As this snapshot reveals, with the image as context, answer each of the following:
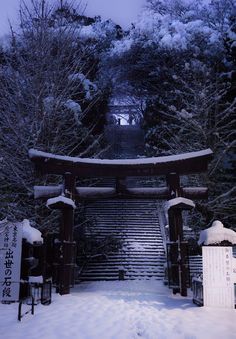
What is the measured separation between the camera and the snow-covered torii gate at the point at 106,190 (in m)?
11.7

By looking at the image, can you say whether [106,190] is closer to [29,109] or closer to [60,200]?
[60,200]

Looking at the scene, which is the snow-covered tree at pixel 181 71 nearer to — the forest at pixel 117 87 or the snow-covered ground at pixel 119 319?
the forest at pixel 117 87

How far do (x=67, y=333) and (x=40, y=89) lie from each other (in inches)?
383

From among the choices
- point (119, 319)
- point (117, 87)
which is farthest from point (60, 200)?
point (117, 87)

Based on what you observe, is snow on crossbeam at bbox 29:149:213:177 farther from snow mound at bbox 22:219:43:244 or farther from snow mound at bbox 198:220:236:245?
snow mound at bbox 198:220:236:245

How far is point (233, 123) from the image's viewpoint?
18812mm

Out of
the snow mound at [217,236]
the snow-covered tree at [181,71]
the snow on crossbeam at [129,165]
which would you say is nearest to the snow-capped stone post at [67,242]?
the snow on crossbeam at [129,165]

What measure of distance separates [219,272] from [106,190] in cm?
499

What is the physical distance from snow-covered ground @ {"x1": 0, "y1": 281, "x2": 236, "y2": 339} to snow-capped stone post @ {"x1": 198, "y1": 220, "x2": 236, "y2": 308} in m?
0.42

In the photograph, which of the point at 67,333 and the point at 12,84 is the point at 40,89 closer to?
the point at 12,84

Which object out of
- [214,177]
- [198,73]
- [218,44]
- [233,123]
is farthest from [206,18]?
→ [214,177]

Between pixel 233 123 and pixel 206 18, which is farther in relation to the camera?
pixel 206 18

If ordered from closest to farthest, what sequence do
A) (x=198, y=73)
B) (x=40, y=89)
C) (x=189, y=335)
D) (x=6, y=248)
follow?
(x=189, y=335)
(x=6, y=248)
(x=40, y=89)
(x=198, y=73)

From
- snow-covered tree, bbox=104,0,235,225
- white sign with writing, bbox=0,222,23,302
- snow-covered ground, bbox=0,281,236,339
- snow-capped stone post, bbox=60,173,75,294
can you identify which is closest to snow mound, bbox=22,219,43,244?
white sign with writing, bbox=0,222,23,302
